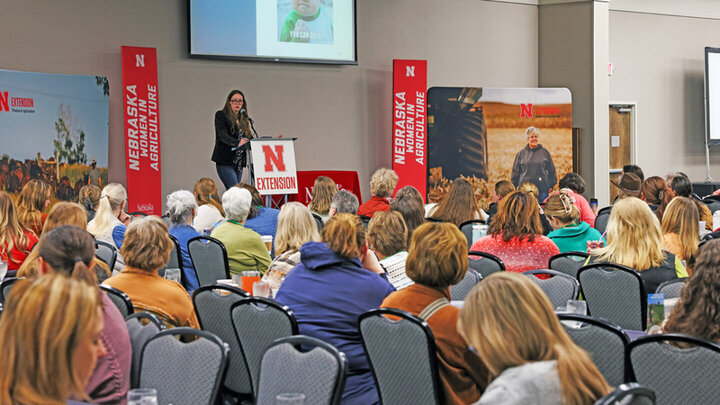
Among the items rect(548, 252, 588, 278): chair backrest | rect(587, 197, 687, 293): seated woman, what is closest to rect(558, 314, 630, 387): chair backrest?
rect(587, 197, 687, 293): seated woman

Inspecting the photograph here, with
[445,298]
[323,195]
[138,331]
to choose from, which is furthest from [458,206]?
[138,331]

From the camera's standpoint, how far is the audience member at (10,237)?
5664 millimetres

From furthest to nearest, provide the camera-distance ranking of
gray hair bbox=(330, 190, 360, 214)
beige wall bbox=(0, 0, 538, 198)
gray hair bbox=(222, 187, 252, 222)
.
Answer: beige wall bbox=(0, 0, 538, 198) → gray hair bbox=(330, 190, 360, 214) → gray hair bbox=(222, 187, 252, 222)

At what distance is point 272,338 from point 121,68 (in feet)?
25.9

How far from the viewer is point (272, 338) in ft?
12.2

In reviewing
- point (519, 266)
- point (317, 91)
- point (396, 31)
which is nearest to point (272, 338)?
point (519, 266)

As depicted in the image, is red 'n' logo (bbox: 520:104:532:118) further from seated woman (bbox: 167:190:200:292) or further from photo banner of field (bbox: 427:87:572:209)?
seated woman (bbox: 167:190:200:292)

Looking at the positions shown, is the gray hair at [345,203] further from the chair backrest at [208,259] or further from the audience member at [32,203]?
the audience member at [32,203]

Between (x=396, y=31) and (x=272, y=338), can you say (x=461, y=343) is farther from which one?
(x=396, y=31)

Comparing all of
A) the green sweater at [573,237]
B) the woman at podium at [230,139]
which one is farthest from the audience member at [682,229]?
the woman at podium at [230,139]

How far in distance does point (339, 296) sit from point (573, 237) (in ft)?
9.97

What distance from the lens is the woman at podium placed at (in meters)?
11.0

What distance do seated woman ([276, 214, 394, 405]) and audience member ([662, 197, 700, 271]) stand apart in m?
2.47

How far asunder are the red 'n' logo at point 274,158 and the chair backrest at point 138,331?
259 inches
